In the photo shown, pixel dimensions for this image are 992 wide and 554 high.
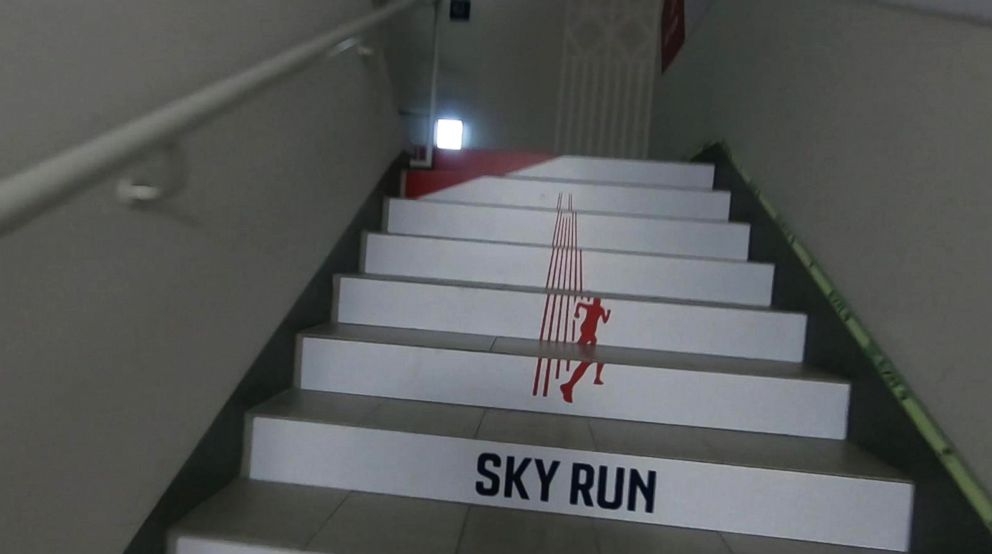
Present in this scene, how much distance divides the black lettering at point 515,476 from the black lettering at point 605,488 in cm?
14

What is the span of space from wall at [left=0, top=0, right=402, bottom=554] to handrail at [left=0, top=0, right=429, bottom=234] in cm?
11

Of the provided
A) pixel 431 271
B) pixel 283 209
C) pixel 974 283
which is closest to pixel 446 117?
pixel 431 271

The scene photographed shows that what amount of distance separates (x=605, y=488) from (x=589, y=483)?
0.03 meters

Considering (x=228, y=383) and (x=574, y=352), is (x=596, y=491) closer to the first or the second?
(x=574, y=352)

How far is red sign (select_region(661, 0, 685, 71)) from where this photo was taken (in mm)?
3879

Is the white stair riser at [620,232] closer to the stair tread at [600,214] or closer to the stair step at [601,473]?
the stair tread at [600,214]

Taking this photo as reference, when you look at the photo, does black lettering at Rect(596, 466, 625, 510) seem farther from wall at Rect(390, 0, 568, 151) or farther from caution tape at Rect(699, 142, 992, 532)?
wall at Rect(390, 0, 568, 151)

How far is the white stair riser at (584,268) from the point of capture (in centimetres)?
213

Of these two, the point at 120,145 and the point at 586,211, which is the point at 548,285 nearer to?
the point at 586,211

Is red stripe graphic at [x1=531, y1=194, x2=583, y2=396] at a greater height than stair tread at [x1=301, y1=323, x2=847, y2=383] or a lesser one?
greater

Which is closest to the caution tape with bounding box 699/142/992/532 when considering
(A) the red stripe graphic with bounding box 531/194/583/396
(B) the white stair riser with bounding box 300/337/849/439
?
(B) the white stair riser with bounding box 300/337/849/439

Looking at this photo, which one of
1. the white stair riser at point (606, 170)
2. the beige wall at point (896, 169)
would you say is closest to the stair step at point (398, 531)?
the beige wall at point (896, 169)

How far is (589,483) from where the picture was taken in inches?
55.6

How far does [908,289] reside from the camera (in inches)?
58.2
